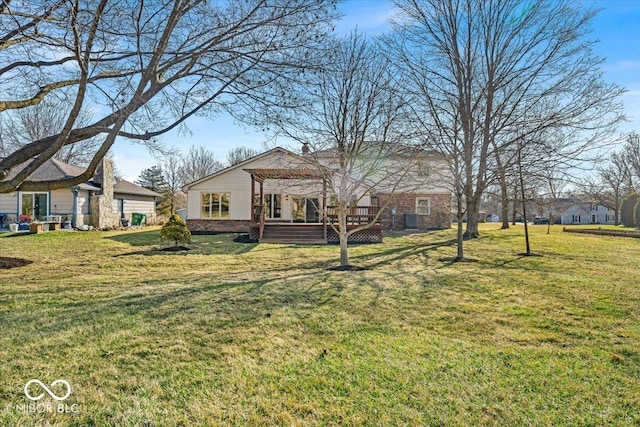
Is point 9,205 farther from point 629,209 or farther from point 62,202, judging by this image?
point 629,209

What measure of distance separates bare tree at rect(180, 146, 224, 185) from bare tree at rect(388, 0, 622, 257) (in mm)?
35280

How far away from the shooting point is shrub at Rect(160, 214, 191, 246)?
42.1 feet

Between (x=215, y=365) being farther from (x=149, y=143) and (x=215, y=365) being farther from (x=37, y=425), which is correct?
(x=149, y=143)

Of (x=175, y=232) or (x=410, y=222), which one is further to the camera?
(x=410, y=222)

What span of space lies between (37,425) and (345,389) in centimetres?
225

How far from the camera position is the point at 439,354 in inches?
147

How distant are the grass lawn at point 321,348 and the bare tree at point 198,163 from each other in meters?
37.5

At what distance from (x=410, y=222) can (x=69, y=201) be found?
20.7m

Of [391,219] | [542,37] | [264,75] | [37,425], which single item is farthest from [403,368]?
[391,219]

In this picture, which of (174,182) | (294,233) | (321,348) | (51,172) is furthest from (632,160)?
(174,182)

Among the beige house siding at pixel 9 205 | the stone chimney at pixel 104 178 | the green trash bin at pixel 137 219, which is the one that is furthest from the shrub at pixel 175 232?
the green trash bin at pixel 137 219

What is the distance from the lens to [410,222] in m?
23.2

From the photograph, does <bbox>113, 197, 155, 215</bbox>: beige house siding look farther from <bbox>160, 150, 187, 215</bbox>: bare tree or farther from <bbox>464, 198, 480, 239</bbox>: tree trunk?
<bbox>464, 198, 480, 239</bbox>: tree trunk

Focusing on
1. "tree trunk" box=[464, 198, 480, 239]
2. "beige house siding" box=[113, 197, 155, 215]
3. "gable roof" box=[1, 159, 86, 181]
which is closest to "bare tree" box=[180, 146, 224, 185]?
"beige house siding" box=[113, 197, 155, 215]
